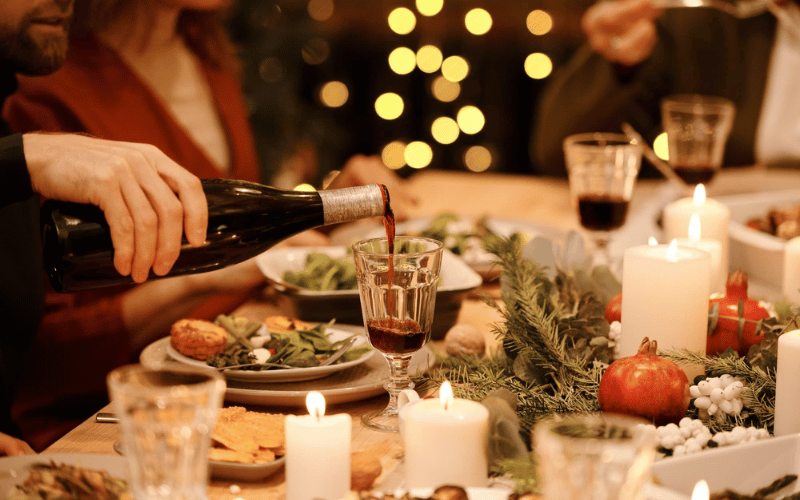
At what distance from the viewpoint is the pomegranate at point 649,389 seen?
2.34ft

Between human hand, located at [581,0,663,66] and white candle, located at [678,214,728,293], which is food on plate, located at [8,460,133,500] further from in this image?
human hand, located at [581,0,663,66]

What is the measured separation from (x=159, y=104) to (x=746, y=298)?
1466mm

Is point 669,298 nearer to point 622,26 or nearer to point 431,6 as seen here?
point 622,26

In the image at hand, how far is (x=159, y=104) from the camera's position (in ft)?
6.27

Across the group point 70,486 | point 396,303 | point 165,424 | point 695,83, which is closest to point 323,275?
point 396,303

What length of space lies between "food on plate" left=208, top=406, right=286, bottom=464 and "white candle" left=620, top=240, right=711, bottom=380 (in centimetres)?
37

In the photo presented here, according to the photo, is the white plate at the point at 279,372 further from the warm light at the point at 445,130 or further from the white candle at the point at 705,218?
the warm light at the point at 445,130

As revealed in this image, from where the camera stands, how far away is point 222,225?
0.91 meters

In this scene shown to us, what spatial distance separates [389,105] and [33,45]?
3.16 meters

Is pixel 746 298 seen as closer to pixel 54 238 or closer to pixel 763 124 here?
pixel 54 238

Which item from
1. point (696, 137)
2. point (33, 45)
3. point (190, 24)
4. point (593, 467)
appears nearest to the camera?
point (593, 467)

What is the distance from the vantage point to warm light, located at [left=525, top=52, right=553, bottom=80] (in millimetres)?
3928

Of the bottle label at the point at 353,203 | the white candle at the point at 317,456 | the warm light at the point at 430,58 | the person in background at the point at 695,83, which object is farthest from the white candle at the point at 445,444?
the warm light at the point at 430,58

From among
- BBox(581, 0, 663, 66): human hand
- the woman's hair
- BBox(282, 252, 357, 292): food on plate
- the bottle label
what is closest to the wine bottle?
the bottle label
